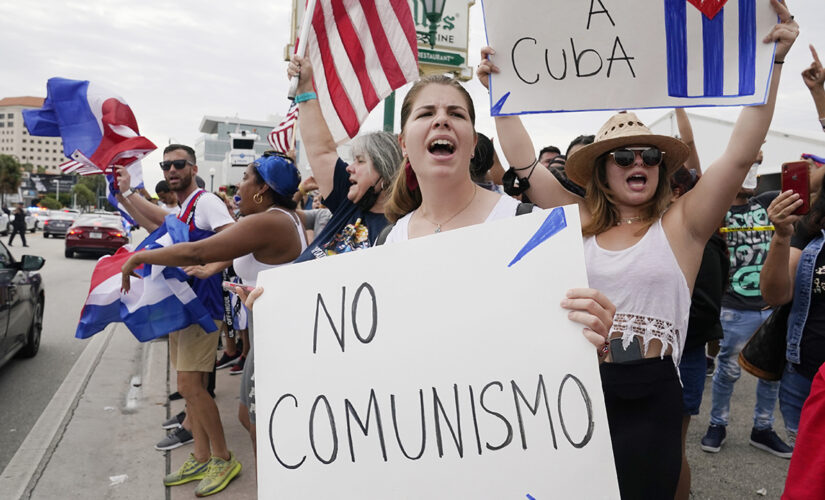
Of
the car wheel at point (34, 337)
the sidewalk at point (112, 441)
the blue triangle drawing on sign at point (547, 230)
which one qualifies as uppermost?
the blue triangle drawing on sign at point (547, 230)

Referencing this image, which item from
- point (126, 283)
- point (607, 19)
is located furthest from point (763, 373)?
point (126, 283)

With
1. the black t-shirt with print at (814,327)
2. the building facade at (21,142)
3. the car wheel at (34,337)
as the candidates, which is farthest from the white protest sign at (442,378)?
the building facade at (21,142)

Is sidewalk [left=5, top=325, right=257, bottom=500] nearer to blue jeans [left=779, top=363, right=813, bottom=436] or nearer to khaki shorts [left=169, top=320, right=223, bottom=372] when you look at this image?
khaki shorts [left=169, top=320, right=223, bottom=372]

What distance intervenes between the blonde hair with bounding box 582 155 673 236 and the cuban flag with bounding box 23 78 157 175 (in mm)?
3401

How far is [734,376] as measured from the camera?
4105 millimetres

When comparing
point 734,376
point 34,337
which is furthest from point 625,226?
point 34,337

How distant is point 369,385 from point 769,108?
5.05ft

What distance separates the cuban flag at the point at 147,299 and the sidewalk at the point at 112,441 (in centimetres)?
97

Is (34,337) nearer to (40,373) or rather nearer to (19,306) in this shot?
(40,373)

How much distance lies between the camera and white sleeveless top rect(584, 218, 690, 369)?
71.4 inches

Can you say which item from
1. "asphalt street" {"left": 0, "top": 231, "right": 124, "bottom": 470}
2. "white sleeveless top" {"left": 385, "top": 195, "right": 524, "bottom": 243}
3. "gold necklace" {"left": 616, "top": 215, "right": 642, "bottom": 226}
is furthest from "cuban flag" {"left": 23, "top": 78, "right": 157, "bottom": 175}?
"gold necklace" {"left": 616, "top": 215, "right": 642, "bottom": 226}

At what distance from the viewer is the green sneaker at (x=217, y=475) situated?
335 cm

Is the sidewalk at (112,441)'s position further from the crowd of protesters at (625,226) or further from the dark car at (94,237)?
the dark car at (94,237)

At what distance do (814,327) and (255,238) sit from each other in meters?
2.90
